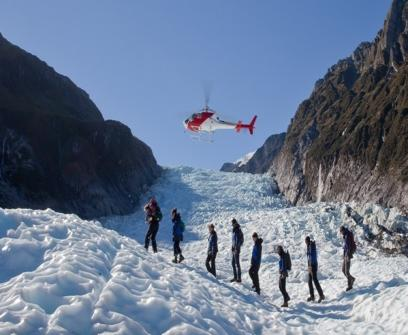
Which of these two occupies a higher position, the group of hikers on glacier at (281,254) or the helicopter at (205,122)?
the helicopter at (205,122)

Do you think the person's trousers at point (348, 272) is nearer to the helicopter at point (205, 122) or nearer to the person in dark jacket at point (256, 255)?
the person in dark jacket at point (256, 255)

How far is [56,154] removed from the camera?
187 ft

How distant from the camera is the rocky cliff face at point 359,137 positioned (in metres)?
49.8

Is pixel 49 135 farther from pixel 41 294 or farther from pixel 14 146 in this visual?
pixel 41 294

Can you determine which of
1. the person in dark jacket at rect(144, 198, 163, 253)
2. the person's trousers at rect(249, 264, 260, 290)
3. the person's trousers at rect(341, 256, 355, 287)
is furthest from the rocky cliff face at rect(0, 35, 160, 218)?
the person's trousers at rect(341, 256, 355, 287)

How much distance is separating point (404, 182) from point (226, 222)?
567 inches

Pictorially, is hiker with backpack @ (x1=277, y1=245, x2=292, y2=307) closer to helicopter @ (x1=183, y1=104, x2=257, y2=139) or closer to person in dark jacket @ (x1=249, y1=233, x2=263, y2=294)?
A: person in dark jacket @ (x1=249, y1=233, x2=263, y2=294)

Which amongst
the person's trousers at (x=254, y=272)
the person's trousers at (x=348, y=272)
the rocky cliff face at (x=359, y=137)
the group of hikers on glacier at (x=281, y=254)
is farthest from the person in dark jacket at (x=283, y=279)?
the rocky cliff face at (x=359, y=137)

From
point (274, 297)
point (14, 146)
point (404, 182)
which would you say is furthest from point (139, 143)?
point (274, 297)

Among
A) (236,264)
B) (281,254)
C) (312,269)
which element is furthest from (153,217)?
(312,269)

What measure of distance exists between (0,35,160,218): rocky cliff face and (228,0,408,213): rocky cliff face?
19524 millimetres

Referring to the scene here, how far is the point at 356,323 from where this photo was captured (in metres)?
15.9

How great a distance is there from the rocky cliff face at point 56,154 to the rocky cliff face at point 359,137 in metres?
19.5

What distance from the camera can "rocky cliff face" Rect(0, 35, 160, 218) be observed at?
166 ft
